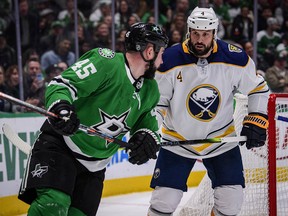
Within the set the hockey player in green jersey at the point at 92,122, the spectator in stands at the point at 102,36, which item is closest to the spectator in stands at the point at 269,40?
the spectator in stands at the point at 102,36

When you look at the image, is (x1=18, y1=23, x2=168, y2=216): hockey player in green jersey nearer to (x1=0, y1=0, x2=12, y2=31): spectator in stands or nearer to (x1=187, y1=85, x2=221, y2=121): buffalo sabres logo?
(x1=187, y1=85, x2=221, y2=121): buffalo sabres logo

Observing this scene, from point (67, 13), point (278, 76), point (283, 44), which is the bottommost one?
point (278, 76)

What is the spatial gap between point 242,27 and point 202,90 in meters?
3.99

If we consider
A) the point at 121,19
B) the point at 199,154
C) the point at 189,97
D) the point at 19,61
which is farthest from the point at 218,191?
the point at 121,19

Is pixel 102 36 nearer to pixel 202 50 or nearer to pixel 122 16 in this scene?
pixel 122 16

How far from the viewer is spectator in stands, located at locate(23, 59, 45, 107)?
5.20 meters

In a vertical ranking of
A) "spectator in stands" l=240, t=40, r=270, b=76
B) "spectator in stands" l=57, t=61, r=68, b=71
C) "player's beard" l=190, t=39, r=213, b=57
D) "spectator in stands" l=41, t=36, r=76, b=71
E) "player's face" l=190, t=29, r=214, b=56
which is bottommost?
"spectator in stands" l=240, t=40, r=270, b=76

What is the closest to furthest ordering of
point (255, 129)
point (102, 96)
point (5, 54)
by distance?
point (102, 96) → point (255, 129) → point (5, 54)

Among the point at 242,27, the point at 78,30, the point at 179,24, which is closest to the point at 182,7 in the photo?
the point at 179,24

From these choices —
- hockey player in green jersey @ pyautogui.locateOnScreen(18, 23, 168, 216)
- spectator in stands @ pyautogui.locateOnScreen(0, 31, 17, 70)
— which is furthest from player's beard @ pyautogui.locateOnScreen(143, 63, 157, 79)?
spectator in stands @ pyautogui.locateOnScreen(0, 31, 17, 70)

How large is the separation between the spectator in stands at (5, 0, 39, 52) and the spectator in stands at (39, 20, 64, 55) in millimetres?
60

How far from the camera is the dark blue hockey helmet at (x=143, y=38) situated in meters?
2.56

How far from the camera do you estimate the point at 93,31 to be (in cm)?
602

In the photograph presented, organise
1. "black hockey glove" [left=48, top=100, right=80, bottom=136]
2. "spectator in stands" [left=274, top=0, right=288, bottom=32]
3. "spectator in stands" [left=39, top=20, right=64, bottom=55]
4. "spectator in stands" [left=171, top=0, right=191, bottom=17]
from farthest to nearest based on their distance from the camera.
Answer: "spectator in stands" [left=274, top=0, right=288, bottom=32], "spectator in stands" [left=171, top=0, right=191, bottom=17], "spectator in stands" [left=39, top=20, right=64, bottom=55], "black hockey glove" [left=48, top=100, right=80, bottom=136]
